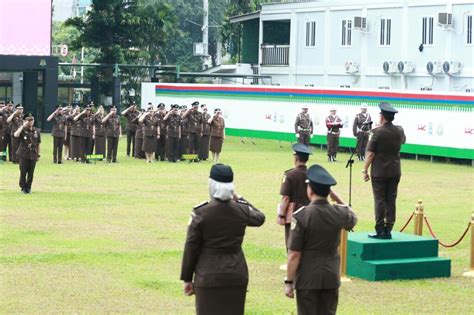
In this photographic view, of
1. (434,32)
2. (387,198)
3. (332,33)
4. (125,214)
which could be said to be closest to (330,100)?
(434,32)

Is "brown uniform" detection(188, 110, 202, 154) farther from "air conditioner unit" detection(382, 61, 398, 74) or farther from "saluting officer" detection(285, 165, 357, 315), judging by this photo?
"saluting officer" detection(285, 165, 357, 315)

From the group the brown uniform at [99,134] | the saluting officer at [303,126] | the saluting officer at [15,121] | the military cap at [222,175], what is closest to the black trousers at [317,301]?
the military cap at [222,175]

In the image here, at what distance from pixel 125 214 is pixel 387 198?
7.86 meters

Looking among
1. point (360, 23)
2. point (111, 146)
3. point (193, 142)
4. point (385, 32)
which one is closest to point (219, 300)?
point (111, 146)

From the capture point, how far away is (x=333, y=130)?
38.7m

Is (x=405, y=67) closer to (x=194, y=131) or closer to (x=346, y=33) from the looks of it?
(x=346, y=33)

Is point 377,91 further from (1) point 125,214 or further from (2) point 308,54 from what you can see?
(1) point 125,214

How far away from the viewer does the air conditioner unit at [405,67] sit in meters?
49.8

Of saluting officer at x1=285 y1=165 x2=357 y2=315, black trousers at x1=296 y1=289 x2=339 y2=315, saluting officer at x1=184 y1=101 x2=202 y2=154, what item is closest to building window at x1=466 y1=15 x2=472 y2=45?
saluting officer at x1=184 y1=101 x2=202 y2=154

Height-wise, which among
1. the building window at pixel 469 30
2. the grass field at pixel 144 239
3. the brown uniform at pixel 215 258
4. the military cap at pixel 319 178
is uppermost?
the building window at pixel 469 30

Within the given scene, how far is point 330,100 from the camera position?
145ft

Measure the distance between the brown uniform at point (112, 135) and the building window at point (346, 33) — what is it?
20404 millimetres

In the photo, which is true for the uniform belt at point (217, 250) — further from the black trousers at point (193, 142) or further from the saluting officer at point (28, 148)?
the black trousers at point (193, 142)

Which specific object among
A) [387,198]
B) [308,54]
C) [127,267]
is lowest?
[127,267]
